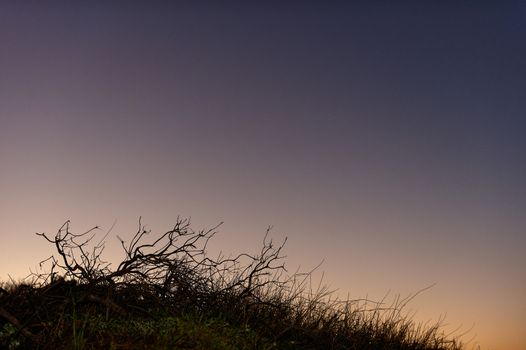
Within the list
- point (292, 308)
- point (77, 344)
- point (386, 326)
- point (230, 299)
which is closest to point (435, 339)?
point (386, 326)

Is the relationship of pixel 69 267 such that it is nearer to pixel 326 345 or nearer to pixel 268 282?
pixel 268 282

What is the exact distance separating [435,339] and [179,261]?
5711 millimetres

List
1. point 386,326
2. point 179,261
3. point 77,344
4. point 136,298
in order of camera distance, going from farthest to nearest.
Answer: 1. point 386,326
2. point 179,261
3. point 136,298
4. point 77,344

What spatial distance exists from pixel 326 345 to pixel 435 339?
13.5ft

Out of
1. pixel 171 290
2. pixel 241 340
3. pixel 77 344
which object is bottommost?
pixel 77 344

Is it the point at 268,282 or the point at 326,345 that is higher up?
the point at 268,282

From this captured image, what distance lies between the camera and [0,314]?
261 inches

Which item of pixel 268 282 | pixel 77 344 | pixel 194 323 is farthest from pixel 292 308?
pixel 77 344

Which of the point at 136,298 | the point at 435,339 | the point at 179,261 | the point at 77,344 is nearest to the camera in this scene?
the point at 77,344

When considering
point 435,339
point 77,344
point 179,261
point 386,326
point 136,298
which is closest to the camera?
point 77,344

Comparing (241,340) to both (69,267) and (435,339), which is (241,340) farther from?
(435,339)

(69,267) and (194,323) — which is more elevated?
(69,267)

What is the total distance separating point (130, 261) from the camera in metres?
8.16

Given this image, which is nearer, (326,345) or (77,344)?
(77,344)
